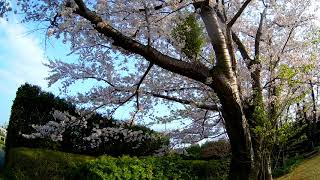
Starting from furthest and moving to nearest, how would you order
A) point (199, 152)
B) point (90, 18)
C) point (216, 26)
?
point (199, 152) < point (216, 26) < point (90, 18)

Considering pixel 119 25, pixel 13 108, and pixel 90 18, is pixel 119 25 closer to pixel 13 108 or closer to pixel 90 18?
pixel 90 18

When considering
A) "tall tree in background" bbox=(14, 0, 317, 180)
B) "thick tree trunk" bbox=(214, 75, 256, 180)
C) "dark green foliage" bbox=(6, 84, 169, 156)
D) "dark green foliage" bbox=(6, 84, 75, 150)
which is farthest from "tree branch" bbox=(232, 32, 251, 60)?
"dark green foliage" bbox=(6, 84, 75, 150)

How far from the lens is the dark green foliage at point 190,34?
7840mm

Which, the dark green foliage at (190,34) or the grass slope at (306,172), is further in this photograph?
the grass slope at (306,172)

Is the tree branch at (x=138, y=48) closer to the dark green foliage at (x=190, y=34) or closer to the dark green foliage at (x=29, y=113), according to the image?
the dark green foliage at (x=190, y=34)

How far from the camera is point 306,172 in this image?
1334 cm

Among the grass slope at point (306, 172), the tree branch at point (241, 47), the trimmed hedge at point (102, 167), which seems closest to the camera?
the trimmed hedge at point (102, 167)

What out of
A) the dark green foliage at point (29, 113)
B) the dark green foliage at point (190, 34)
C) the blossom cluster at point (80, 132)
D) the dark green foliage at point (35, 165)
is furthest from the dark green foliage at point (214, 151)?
the dark green foliage at point (190, 34)

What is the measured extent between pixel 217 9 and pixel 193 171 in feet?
17.4

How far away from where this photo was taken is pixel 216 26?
852cm

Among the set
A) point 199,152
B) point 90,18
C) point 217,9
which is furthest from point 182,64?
point 199,152

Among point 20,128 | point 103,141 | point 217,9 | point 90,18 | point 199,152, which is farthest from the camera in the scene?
point 199,152

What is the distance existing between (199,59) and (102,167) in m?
3.24

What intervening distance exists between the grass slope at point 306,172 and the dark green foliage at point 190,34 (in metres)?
6.43
